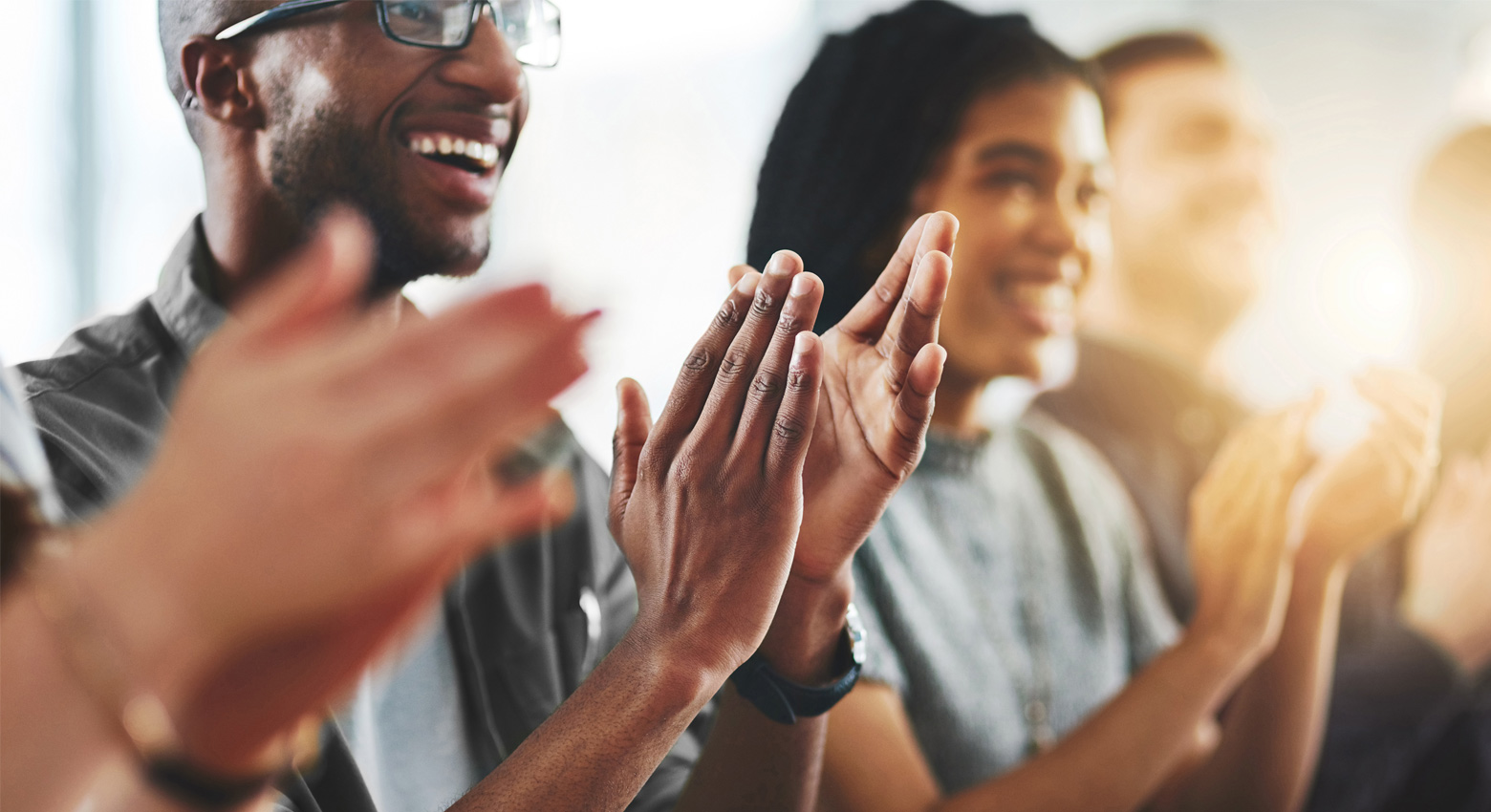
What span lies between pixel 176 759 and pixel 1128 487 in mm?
1030

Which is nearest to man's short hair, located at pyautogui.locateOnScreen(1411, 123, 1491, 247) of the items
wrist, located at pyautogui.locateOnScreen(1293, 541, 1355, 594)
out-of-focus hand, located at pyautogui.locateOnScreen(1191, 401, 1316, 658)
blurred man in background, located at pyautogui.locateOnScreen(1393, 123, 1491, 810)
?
blurred man in background, located at pyautogui.locateOnScreen(1393, 123, 1491, 810)

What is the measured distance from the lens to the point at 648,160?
90 cm

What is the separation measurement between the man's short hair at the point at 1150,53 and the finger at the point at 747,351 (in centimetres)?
71

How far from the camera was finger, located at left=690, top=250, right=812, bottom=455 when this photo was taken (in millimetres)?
495

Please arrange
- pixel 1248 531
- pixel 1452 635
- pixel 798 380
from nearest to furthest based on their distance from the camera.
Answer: pixel 798 380, pixel 1248 531, pixel 1452 635

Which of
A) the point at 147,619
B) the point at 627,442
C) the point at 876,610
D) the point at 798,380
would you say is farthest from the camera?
the point at 876,610

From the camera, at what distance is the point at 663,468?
52cm

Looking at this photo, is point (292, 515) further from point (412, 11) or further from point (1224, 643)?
point (1224, 643)

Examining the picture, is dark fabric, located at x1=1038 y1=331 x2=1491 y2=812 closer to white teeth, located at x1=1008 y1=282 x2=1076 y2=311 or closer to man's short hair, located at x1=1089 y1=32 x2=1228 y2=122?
white teeth, located at x1=1008 y1=282 x2=1076 y2=311

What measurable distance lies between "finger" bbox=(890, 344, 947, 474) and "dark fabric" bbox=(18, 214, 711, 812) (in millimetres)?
221

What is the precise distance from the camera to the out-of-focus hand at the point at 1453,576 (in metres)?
1.22

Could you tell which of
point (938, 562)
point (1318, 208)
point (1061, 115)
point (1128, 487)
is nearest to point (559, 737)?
point (938, 562)

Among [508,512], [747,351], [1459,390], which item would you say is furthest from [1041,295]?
[508,512]

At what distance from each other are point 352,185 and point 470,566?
241 mm
